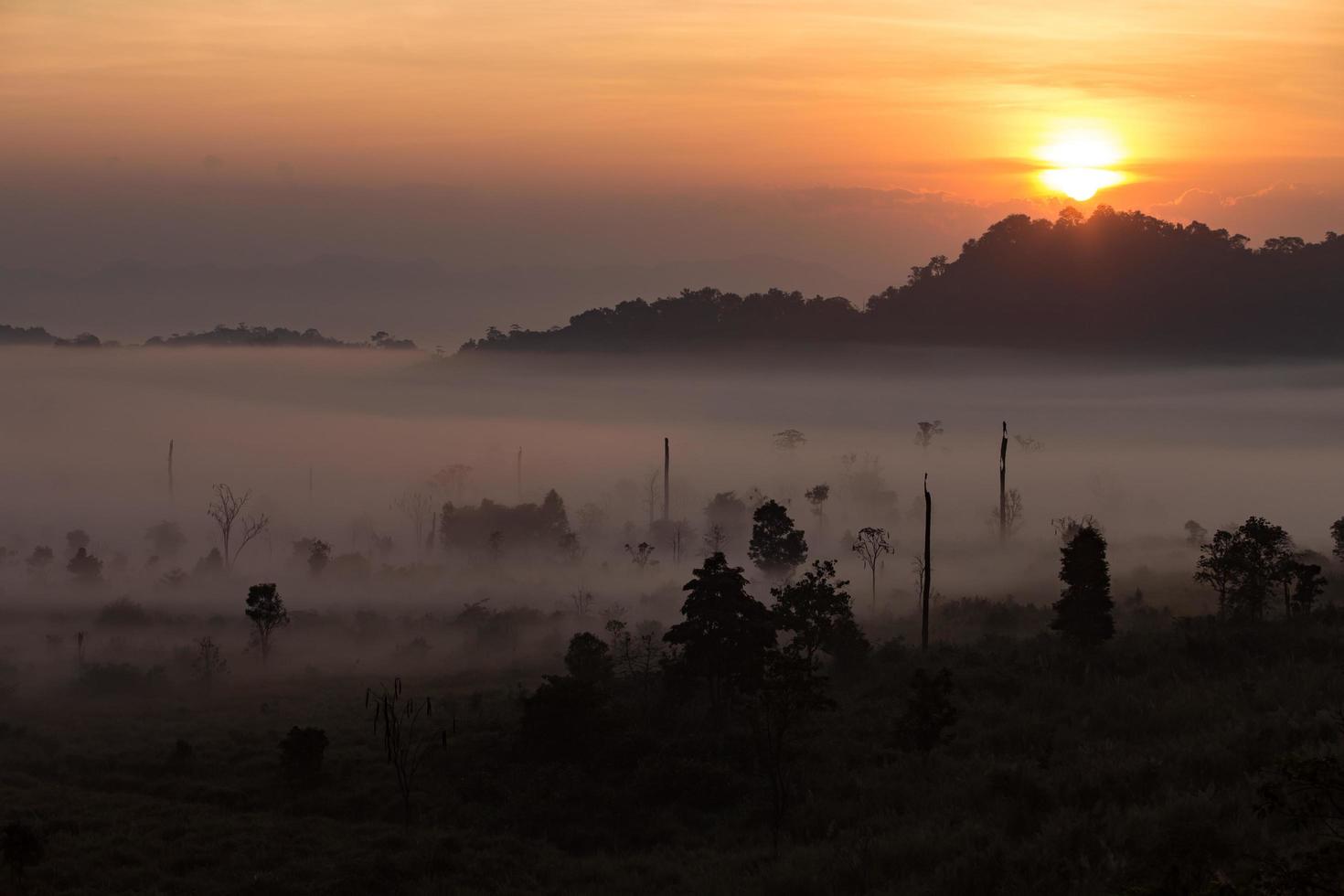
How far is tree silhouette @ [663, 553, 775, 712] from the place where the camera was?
2055 inches

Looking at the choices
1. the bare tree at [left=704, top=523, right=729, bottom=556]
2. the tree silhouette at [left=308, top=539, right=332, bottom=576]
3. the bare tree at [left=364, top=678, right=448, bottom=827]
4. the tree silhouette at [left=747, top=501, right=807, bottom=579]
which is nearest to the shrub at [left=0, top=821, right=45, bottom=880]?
the bare tree at [left=364, top=678, right=448, bottom=827]

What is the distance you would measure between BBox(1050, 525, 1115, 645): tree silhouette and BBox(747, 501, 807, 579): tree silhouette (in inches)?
1568

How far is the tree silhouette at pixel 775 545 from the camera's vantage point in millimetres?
98125

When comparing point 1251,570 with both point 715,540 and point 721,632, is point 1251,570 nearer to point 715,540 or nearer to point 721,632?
point 721,632

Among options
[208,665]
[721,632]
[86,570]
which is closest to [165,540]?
[86,570]

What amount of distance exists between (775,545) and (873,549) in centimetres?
2351

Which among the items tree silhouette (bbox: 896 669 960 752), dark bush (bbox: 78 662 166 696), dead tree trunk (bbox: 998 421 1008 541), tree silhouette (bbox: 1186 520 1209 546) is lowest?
dark bush (bbox: 78 662 166 696)

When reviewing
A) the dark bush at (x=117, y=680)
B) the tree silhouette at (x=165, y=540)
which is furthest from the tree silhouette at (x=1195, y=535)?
the tree silhouette at (x=165, y=540)

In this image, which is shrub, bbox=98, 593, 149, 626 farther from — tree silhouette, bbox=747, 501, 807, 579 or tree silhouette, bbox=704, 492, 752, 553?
tree silhouette, bbox=704, 492, 752, 553

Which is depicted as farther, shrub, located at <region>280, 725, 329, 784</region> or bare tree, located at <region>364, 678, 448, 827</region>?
shrub, located at <region>280, 725, 329, 784</region>

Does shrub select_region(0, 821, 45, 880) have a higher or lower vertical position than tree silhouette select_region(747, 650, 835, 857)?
lower

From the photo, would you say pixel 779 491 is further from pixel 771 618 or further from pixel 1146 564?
pixel 771 618

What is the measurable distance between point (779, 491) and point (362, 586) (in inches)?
3723

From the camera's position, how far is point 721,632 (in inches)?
2062
